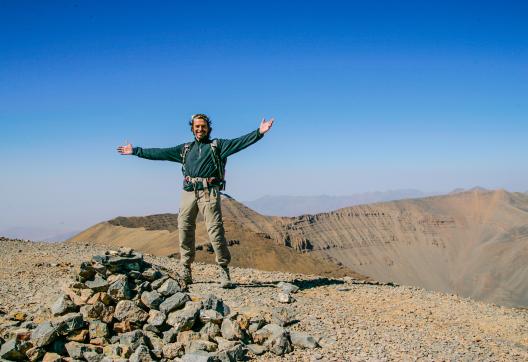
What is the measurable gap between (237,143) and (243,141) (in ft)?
0.37

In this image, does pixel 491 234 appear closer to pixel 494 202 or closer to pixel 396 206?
pixel 494 202

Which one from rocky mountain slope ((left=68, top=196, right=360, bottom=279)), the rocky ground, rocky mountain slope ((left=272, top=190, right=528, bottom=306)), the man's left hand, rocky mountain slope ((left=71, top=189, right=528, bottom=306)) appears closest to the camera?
the rocky ground

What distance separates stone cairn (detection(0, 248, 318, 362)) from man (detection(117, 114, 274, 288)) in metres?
1.44

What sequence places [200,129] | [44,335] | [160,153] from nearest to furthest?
[44,335] → [200,129] → [160,153]

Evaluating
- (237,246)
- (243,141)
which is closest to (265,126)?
(243,141)

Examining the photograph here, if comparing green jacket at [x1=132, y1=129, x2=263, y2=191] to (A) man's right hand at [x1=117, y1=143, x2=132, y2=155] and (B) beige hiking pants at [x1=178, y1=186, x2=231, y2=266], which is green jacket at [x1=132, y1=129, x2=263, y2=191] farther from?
(A) man's right hand at [x1=117, y1=143, x2=132, y2=155]

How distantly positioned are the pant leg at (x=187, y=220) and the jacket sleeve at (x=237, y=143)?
3.10ft

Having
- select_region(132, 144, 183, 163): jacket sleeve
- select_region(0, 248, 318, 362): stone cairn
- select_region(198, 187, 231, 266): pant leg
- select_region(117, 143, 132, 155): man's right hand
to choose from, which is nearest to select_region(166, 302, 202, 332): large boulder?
select_region(0, 248, 318, 362): stone cairn

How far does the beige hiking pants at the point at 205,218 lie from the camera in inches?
311

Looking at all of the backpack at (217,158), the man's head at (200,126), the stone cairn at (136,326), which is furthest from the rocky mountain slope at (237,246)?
the stone cairn at (136,326)

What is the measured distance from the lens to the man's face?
796 cm

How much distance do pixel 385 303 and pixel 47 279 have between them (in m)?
6.49

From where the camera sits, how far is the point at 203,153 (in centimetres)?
797

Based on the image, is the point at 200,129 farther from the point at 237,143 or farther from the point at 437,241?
the point at 437,241
